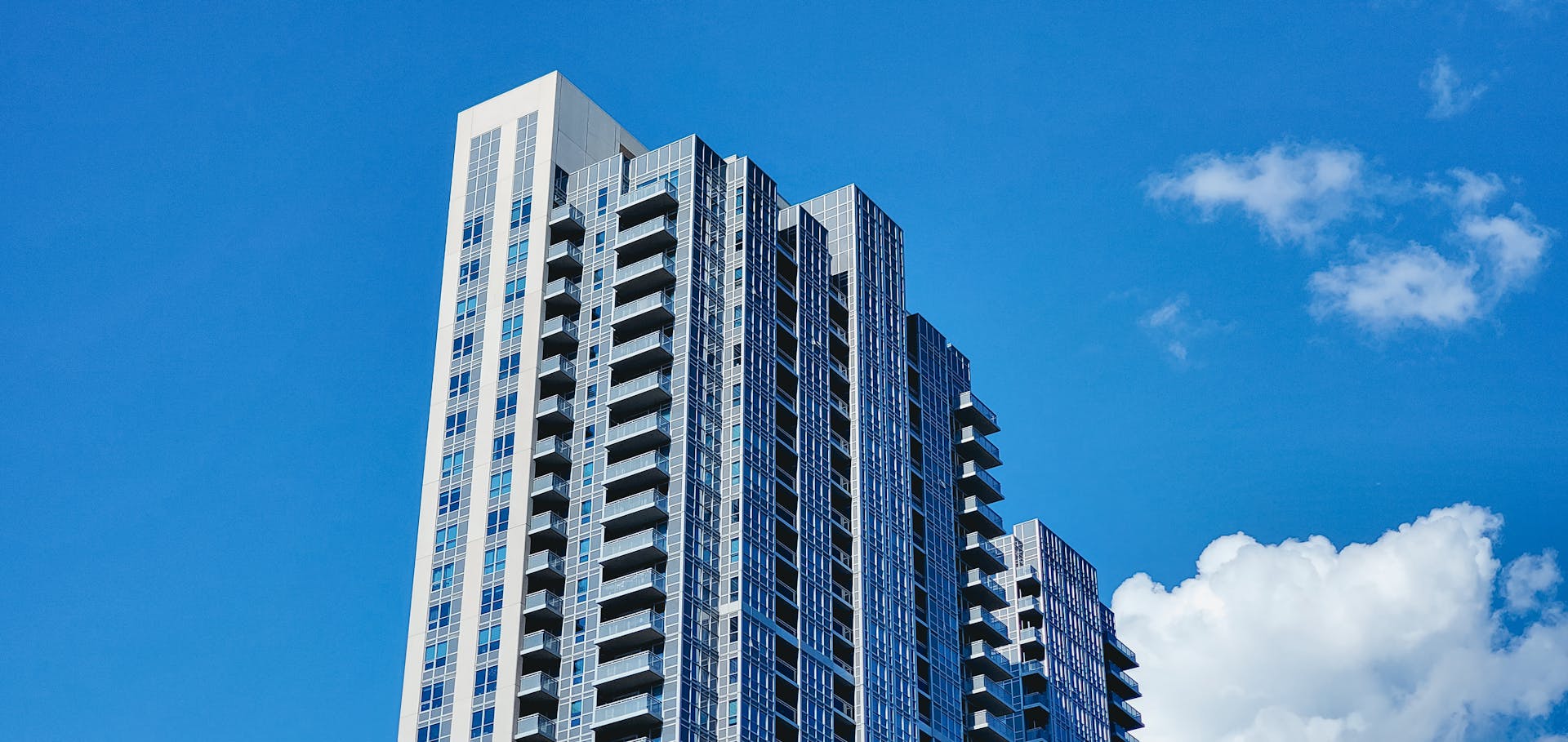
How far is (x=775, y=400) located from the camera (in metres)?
147

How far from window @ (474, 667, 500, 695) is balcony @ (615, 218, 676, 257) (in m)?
31.9

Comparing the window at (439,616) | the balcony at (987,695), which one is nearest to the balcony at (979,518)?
the balcony at (987,695)

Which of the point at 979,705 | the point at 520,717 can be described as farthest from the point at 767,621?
the point at 979,705

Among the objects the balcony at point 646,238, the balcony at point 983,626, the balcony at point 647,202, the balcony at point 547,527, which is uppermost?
the balcony at point 647,202

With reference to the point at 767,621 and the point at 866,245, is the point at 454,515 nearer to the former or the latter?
the point at 767,621

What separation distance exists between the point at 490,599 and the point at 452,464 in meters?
11.6

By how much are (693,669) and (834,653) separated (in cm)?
1498

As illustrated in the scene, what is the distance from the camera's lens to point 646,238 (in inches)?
5797

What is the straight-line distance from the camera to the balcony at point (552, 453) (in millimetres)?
139875

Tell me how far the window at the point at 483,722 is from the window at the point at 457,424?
21.4 m

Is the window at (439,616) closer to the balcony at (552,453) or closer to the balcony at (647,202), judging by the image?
the balcony at (552,453)

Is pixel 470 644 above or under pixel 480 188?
under

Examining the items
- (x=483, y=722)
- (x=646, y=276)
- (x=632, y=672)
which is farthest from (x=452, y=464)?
(x=632, y=672)

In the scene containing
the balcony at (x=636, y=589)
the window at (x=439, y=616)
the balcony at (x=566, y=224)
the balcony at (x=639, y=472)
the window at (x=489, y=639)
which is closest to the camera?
the balcony at (x=636, y=589)
